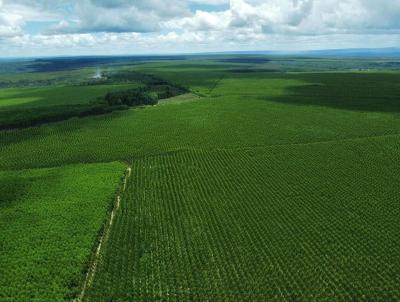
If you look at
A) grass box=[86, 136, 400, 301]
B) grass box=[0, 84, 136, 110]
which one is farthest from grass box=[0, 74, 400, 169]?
grass box=[0, 84, 136, 110]

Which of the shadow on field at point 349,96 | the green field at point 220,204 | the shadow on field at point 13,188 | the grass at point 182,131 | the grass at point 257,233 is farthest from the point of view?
the shadow on field at point 349,96

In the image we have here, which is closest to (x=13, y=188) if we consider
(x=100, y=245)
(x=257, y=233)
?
(x=100, y=245)

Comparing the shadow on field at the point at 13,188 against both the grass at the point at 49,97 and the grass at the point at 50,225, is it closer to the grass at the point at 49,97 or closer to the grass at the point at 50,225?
the grass at the point at 50,225

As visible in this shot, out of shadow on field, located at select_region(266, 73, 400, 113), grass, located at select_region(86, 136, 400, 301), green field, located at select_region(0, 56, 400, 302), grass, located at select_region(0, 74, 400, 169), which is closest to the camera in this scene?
grass, located at select_region(86, 136, 400, 301)

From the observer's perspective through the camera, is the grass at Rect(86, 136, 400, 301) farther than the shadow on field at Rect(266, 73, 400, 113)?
No

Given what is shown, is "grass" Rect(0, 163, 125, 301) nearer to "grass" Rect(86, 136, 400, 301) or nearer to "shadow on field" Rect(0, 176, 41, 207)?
"shadow on field" Rect(0, 176, 41, 207)

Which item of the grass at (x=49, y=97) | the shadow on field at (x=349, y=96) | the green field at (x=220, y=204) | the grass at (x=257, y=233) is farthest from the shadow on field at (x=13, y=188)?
the shadow on field at (x=349, y=96)
